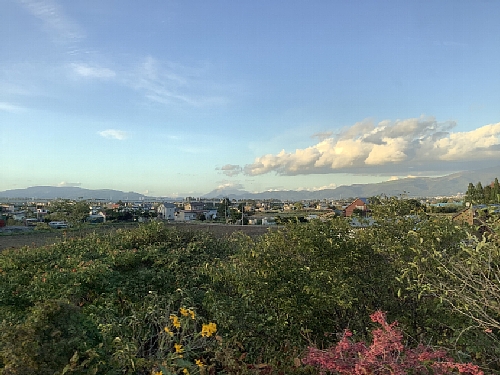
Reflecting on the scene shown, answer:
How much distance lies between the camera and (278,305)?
4.33 meters

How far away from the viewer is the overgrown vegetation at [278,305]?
3211 mm

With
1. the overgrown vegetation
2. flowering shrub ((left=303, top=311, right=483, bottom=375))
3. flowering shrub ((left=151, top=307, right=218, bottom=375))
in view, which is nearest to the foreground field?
the overgrown vegetation

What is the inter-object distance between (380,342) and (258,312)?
208 centimetres

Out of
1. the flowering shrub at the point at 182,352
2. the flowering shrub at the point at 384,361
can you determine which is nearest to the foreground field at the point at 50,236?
the flowering shrub at the point at 182,352

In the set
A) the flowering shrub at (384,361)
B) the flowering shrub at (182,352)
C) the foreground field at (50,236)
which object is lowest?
the foreground field at (50,236)

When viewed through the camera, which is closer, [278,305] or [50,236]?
[278,305]

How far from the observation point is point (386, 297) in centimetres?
463

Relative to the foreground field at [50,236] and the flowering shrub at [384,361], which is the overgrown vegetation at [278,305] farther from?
the foreground field at [50,236]

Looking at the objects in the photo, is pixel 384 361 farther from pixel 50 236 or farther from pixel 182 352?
pixel 50 236

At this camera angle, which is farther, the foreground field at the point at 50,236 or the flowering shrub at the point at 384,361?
the foreground field at the point at 50,236

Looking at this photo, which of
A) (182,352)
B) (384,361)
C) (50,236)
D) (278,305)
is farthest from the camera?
(50,236)

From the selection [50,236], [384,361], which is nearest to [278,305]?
[384,361]

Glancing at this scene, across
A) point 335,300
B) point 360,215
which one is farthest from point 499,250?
point 360,215

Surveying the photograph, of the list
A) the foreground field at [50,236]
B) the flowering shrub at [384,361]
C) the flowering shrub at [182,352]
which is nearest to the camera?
the flowering shrub at [384,361]
